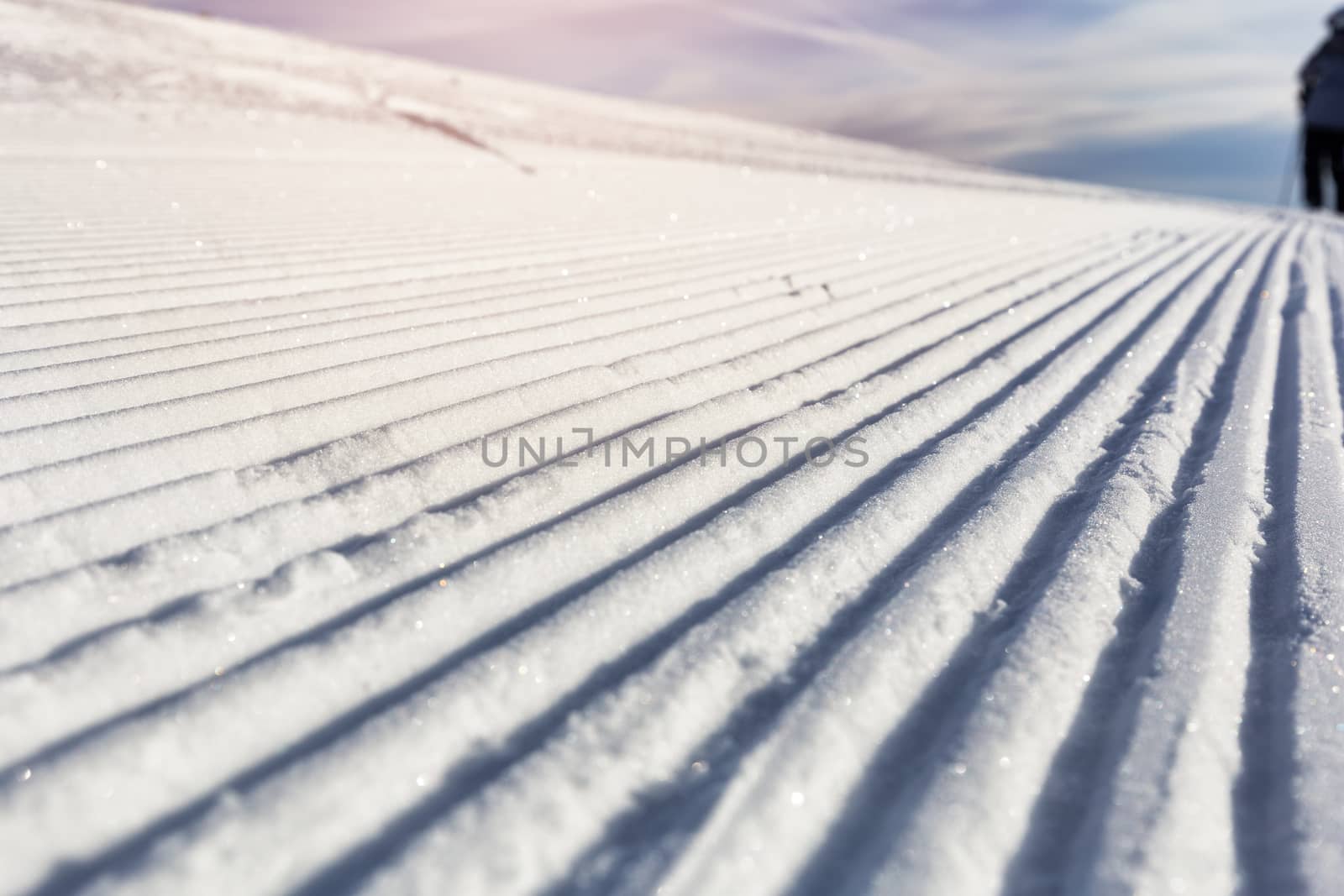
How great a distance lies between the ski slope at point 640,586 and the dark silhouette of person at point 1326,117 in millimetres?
20256

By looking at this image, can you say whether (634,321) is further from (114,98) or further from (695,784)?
(114,98)

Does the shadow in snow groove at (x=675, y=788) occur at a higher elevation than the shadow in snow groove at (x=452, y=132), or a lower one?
lower

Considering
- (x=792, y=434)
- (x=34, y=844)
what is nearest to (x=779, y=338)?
(x=792, y=434)

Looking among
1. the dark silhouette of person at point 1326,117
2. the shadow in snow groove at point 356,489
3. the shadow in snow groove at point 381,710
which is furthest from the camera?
the dark silhouette of person at point 1326,117

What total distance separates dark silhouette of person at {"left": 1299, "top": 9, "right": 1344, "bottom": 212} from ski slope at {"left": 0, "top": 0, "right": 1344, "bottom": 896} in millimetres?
20256

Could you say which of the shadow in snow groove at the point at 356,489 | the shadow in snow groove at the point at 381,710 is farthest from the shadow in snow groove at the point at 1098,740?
the shadow in snow groove at the point at 356,489

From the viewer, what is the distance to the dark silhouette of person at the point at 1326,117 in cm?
1820

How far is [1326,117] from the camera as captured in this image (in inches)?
719

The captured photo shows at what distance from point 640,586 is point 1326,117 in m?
23.4

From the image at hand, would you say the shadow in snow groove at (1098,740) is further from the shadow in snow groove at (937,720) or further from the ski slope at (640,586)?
the shadow in snow groove at (937,720)

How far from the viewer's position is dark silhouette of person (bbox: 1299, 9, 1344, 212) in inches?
717

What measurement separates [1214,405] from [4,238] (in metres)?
4.16

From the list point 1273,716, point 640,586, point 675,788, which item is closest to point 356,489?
point 640,586

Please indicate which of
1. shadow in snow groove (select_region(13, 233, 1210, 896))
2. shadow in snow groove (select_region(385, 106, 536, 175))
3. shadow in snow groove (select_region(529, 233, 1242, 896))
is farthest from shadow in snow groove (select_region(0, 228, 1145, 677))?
shadow in snow groove (select_region(385, 106, 536, 175))
